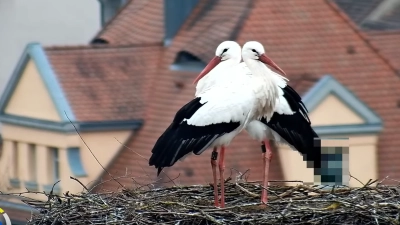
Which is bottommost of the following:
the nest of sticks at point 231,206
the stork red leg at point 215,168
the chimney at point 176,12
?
→ the nest of sticks at point 231,206

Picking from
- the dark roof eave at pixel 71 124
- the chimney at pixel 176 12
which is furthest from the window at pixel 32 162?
the chimney at pixel 176 12

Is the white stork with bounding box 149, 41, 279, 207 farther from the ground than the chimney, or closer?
closer

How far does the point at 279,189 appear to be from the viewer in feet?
32.2

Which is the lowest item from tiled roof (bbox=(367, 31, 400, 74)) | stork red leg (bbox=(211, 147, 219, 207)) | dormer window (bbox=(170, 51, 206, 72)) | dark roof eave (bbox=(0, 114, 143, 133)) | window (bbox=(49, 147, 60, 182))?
stork red leg (bbox=(211, 147, 219, 207))

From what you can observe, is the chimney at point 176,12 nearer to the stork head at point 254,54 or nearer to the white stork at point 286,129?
the white stork at point 286,129

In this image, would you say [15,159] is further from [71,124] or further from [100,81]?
[71,124]

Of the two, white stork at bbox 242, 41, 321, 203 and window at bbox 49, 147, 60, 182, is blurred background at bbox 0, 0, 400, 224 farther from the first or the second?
white stork at bbox 242, 41, 321, 203

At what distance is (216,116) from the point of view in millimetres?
9234

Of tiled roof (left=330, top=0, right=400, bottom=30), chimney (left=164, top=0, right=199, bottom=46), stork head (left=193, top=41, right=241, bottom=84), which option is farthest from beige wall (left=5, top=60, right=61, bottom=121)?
stork head (left=193, top=41, right=241, bottom=84)

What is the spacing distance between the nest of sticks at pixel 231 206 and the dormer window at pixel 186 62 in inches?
427

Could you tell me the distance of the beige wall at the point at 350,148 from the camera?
62.2 ft

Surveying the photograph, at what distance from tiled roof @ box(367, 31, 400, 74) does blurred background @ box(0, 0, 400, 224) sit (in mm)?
21

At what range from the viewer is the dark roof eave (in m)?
20.7

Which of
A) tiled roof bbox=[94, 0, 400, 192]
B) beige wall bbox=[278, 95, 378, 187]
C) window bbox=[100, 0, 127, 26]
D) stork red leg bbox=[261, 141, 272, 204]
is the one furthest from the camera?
window bbox=[100, 0, 127, 26]
